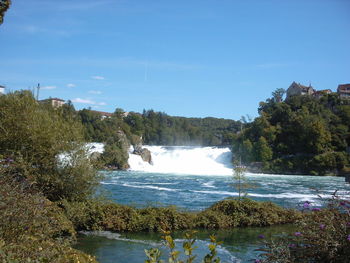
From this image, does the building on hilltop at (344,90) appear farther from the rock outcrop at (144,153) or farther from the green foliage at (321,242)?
the green foliage at (321,242)

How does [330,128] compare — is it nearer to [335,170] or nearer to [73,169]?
[335,170]

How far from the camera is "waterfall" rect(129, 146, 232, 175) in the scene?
61031 mm

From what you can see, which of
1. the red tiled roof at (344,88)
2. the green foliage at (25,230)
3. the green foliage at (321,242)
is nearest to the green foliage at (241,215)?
the green foliage at (321,242)

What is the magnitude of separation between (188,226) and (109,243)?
3.59m

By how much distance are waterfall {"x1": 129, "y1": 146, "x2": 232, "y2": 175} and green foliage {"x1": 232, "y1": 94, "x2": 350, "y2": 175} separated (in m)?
3.40

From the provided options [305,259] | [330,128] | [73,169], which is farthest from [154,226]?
[330,128]

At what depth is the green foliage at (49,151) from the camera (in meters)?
13.0

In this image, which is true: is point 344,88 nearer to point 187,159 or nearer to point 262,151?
point 262,151

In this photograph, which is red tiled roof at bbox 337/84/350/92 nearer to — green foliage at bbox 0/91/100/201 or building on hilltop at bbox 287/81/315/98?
building on hilltop at bbox 287/81/315/98

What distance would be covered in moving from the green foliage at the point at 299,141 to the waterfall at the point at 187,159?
3.40m

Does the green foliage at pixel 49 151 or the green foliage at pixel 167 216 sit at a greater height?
the green foliage at pixel 49 151

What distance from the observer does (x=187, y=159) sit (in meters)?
64.1

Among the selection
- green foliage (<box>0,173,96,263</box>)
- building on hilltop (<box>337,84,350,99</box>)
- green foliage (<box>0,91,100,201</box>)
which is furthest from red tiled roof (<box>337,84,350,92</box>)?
green foliage (<box>0,173,96,263</box>)

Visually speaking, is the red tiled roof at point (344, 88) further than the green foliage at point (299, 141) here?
Yes
